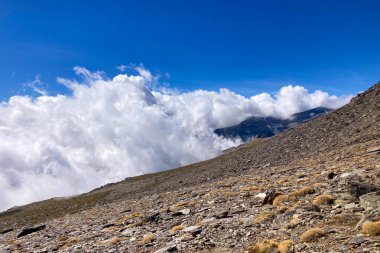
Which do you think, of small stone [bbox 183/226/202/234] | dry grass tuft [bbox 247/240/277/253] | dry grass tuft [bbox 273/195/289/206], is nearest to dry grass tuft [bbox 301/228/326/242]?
→ dry grass tuft [bbox 247/240/277/253]

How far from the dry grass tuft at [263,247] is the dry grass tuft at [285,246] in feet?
1.30

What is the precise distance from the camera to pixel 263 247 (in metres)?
15.4

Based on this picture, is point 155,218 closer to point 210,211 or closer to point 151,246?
point 210,211

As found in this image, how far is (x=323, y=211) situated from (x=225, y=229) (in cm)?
506

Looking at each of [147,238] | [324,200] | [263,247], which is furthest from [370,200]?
[147,238]

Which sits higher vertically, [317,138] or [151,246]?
[317,138]

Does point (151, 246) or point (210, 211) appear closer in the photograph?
point (151, 246)

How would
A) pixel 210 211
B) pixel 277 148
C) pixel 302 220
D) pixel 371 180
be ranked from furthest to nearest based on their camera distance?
1. pixel 277 148
2. pixel 210 211
3. pixel 371 180
4. pixel 302 220

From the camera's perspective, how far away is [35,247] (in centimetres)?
3092

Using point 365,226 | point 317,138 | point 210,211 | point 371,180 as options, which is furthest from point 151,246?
point 317,138

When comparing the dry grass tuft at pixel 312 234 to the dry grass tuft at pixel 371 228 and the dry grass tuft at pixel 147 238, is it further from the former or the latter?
the dry grass tuft at pixel 147 238

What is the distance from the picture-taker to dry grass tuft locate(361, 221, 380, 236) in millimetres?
13866

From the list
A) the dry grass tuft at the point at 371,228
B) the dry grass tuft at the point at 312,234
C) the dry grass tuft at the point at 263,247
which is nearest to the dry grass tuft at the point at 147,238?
the dry grass tuft at the point at 263,247

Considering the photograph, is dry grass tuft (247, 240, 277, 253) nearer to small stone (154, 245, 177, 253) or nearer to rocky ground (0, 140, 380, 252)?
rocky ground (0, 140, 380, 252)
